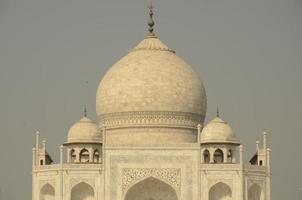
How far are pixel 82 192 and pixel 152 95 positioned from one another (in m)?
4.49

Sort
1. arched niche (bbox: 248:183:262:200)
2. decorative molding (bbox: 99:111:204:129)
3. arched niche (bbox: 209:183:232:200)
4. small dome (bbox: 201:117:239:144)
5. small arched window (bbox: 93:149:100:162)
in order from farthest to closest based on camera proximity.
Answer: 1. decorative molding (bbox: 99:111:204:129)
2. small arched window (bbox: 93:149:100:162)
3. small dome (bbox: 201:117:239:144)
4. arched niche (bbox: 248:183:262:200)
5. arched niche (bbox: 209:183:232:200)

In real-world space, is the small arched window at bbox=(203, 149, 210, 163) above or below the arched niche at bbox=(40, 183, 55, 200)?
above

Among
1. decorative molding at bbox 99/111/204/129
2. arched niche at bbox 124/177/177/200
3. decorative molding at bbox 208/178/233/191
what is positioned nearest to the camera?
decorative molding at bbox 208/178/233/191

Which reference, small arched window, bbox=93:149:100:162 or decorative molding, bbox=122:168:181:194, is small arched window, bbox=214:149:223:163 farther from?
small arched window, bbox=93:149:100:162

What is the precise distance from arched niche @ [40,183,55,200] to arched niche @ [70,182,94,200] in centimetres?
107

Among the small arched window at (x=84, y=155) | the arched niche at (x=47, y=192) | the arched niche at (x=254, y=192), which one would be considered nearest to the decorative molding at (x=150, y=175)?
the small arched window at (x=84, y=155)

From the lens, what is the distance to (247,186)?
43.2 m

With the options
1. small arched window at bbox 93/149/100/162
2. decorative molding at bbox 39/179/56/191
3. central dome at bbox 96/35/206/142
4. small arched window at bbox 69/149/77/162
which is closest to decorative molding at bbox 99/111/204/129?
central dome at bbox 96/35/206/142

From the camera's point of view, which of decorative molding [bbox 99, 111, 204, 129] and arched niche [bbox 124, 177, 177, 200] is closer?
arched niche [bbox 124, 177, 177, 200]

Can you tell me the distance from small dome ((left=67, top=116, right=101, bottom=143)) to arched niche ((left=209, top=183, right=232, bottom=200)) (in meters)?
4.40

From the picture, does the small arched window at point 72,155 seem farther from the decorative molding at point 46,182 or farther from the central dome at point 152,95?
the central dome at point 152,95

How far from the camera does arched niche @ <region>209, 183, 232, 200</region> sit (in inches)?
1702

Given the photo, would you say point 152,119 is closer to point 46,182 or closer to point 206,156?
point 206,156

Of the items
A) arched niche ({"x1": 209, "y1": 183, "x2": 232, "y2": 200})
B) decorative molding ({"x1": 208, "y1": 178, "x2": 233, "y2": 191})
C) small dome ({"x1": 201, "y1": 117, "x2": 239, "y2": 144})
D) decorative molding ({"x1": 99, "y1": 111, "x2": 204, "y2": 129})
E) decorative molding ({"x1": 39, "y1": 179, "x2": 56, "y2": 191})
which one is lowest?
arched niche ({"x1": 209, "y1": 183, "x2": 232, "y2": 200})
